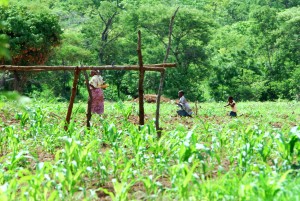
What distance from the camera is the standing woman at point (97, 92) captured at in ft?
46.2

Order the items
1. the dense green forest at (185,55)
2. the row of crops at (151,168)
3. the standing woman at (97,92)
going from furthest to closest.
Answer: the dense green forest at (185,55) → the standing woman at (97,92) → the row of crops at (151,168)

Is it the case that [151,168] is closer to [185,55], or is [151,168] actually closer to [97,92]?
[97,92]

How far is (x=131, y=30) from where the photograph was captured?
39406 millimetres

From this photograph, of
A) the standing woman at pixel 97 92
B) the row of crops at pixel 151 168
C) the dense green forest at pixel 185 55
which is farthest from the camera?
the dense green forest at pixel 185 55

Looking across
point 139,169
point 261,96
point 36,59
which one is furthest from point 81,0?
point 139,169

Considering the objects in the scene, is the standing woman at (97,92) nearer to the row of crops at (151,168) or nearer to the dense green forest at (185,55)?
the row of crops at (151,168)

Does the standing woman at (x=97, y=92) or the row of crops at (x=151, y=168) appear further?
the standing woman at (x=97, y=92)

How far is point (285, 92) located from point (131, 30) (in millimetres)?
10133

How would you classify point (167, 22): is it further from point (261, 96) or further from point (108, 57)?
point (261, 96)

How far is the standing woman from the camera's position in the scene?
14.1 m

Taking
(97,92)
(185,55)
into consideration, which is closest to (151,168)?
(97,92)

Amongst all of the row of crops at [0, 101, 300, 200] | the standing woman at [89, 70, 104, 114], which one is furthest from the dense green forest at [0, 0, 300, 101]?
the row of crops at [0, 101, 300, 200]

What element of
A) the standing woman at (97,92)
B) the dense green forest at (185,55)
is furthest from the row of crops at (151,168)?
the dense green forest at (185,55)

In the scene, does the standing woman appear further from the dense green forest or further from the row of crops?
the dense green forest
